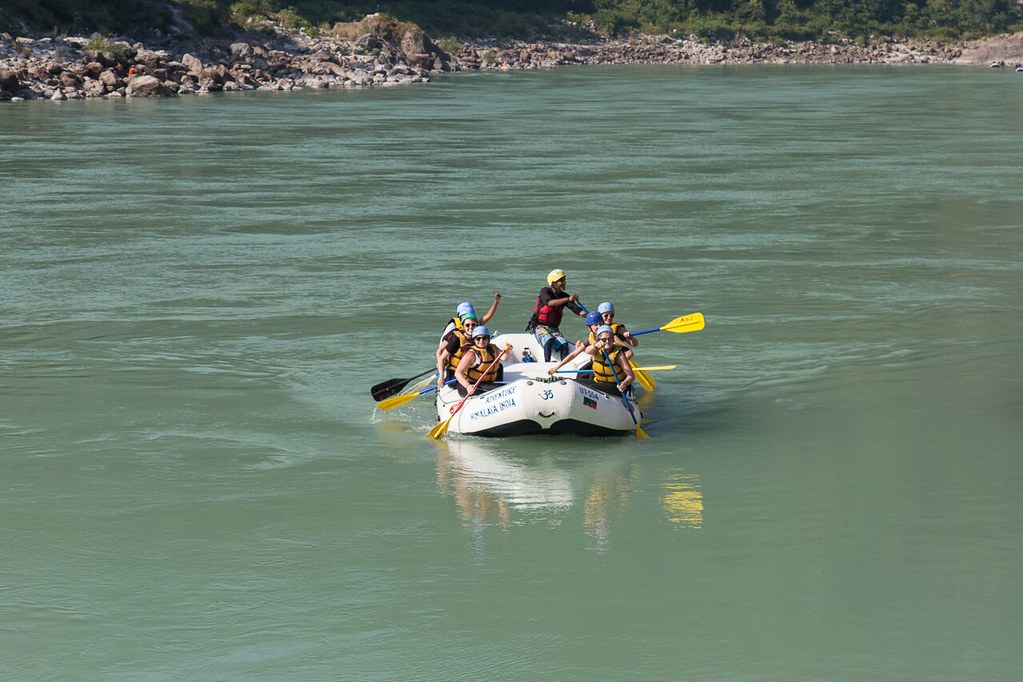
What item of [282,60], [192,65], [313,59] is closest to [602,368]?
[192,65]

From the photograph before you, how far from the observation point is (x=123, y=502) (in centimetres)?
1242

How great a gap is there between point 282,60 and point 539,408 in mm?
59324

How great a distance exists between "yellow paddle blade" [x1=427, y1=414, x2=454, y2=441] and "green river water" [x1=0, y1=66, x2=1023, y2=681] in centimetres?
17

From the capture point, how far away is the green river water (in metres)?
9.87

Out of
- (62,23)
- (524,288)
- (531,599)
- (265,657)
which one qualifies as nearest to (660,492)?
(531,599)

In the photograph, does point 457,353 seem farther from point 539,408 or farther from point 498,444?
point 539,408

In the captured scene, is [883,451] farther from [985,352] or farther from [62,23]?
[62,23]

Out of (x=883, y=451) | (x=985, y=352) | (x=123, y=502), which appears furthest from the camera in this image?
(x=985, y=352)

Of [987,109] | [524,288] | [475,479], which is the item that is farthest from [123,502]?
[987,109]

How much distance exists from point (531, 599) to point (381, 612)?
3.40 ft

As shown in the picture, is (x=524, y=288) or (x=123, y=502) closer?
(x=123, y=502)

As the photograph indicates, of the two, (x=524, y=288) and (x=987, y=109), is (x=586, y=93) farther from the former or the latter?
(x=524, y=288)

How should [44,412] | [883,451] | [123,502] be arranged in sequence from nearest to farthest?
[123,502], [883,451], [44,412]

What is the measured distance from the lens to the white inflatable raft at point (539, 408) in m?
13.1
